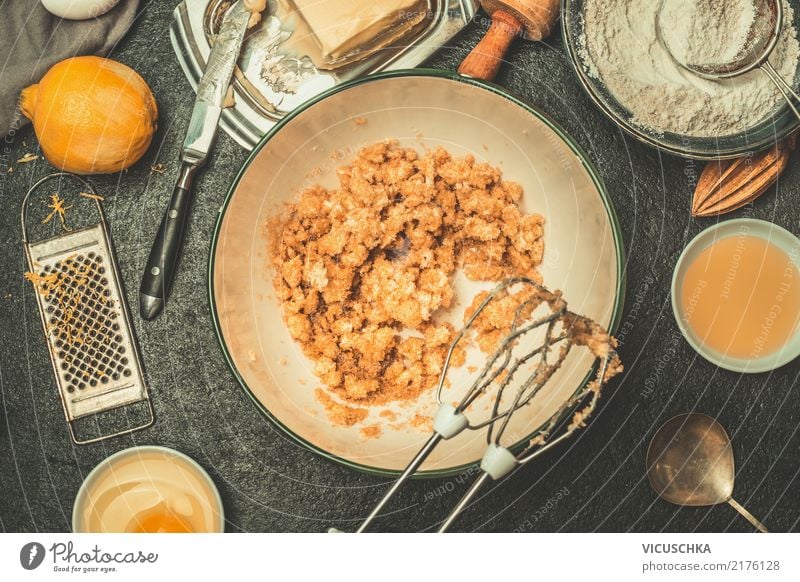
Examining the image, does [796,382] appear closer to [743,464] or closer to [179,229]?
[743,464]

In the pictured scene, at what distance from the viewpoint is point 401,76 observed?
56 cm

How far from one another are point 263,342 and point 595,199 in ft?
1.11

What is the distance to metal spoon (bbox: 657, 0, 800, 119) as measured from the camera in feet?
1.90

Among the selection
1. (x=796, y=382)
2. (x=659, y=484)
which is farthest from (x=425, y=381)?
(x=796, y=382)

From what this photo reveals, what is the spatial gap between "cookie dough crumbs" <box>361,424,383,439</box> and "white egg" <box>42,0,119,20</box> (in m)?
0.50

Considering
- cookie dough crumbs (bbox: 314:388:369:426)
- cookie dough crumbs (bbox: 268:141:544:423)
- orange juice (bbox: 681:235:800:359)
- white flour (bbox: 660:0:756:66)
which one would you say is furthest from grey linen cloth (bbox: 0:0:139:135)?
orange juice (bbox: 681:235:800:359)

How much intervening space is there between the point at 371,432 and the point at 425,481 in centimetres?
9

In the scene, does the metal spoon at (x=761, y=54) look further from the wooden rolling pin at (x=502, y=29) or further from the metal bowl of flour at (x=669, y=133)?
the wooden rolling pin at (x=502, y=29)

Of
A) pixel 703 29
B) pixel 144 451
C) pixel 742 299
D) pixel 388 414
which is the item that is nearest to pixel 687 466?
pixel 742 299

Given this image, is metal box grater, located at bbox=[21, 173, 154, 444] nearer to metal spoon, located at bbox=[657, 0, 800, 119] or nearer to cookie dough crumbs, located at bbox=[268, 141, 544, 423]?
cookie dough crumbs, located at bbox=[268, 141, 544, 423]

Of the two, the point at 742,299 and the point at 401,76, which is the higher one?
the point at 401,76

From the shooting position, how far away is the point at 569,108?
0.64 m

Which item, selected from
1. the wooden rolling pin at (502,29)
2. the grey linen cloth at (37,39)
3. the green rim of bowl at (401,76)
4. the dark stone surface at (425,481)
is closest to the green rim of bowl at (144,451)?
the dark stone surface at (425,481)

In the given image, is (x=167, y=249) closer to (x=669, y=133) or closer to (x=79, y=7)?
(x=79, y=7)
